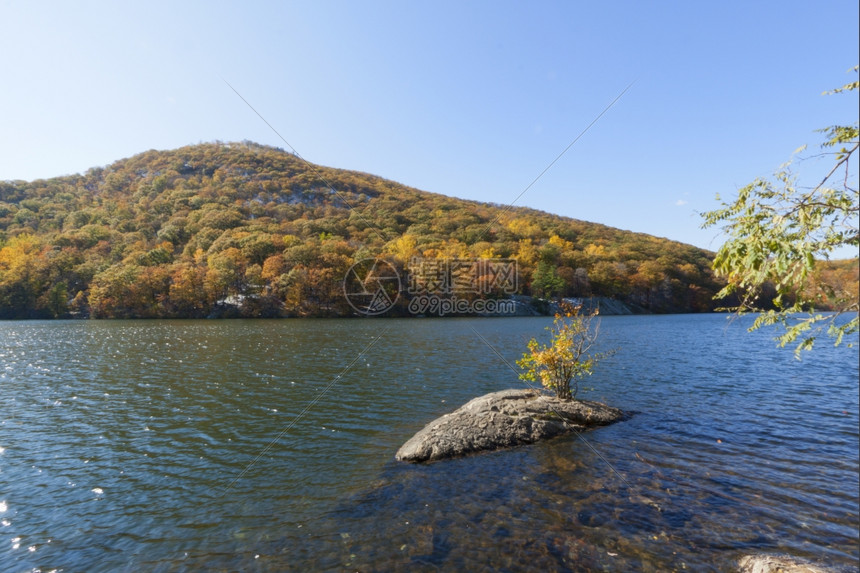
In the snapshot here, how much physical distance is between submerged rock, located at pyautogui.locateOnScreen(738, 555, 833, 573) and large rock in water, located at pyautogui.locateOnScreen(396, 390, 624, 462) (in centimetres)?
628

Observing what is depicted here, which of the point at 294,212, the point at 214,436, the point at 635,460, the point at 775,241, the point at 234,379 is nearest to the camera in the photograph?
the point at 775,241

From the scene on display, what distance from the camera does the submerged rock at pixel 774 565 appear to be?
6.35 m

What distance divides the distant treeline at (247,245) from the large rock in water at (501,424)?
7048 cm

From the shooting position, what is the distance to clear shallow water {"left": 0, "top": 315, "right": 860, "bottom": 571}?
290 inches

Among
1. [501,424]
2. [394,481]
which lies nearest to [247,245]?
[501,424]

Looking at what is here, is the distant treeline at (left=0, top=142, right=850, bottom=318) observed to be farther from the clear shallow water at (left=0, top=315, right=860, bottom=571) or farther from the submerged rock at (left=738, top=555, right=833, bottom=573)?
the submerged rock at (left=738, top=555, right=833, bottom=573)

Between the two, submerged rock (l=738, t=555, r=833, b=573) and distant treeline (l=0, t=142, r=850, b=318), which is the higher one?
distant treeline (l=0, t=142, r=850, b=318)

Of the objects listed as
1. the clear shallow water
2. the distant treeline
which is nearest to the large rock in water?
the clear shallow water

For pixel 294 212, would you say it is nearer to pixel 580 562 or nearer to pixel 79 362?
pixel 79 362

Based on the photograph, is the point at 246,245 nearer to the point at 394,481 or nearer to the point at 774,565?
the point at 394,481

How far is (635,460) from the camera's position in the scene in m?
11.2

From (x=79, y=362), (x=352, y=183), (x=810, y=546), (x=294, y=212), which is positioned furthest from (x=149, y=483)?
(x=352, y=183)

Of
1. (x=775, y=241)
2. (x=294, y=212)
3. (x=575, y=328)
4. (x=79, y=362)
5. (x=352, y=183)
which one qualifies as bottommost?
(x=79, y=362)

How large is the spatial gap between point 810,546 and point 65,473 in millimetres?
18142
